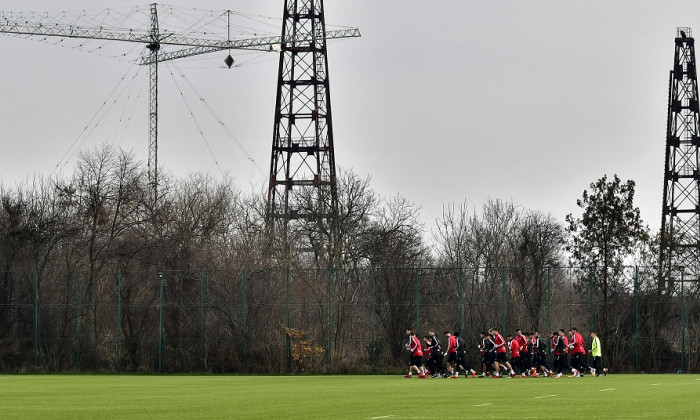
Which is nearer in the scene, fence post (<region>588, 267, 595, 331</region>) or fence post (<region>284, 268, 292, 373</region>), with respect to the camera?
fence post (<region>588, 267, 595, 331</region>)

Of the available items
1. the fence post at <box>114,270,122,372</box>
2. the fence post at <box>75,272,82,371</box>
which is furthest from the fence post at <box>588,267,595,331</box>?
the fence post at <box>75,272,82,371</box>

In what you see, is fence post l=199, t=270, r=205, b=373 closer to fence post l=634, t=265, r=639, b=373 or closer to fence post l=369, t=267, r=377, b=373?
fence post l=369, t=267, r=377, b=373

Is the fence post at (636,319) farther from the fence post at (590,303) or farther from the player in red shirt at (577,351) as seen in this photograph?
the player in red shirt at (577,351)

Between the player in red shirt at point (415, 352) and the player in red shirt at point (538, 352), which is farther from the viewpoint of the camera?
the player in red shirt at point (538, 352)

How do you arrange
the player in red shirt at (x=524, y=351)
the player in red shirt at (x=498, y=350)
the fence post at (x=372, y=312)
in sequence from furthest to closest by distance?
the fence post at (x=372, y=312) < the player in red shirt at (x=524, y=351) < the player in red shirt at (x=498, y=350)

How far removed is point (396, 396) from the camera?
100 feet

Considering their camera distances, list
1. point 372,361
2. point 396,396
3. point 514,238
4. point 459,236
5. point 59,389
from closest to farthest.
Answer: point 396,396 → point 59,389 → point 372,361 → point 459,236 → point 514,238

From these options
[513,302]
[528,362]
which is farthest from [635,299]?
[528,362]

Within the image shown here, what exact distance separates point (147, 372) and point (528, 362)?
17356 mm

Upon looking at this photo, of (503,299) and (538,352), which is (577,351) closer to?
(538,352)

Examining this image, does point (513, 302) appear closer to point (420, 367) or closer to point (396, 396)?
point (420, 367)

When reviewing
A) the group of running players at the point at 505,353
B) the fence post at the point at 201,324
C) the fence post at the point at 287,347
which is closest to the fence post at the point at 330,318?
the fence post at the point at 287,347

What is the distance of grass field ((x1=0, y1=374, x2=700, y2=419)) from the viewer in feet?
78.0

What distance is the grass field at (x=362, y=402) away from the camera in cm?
2377
